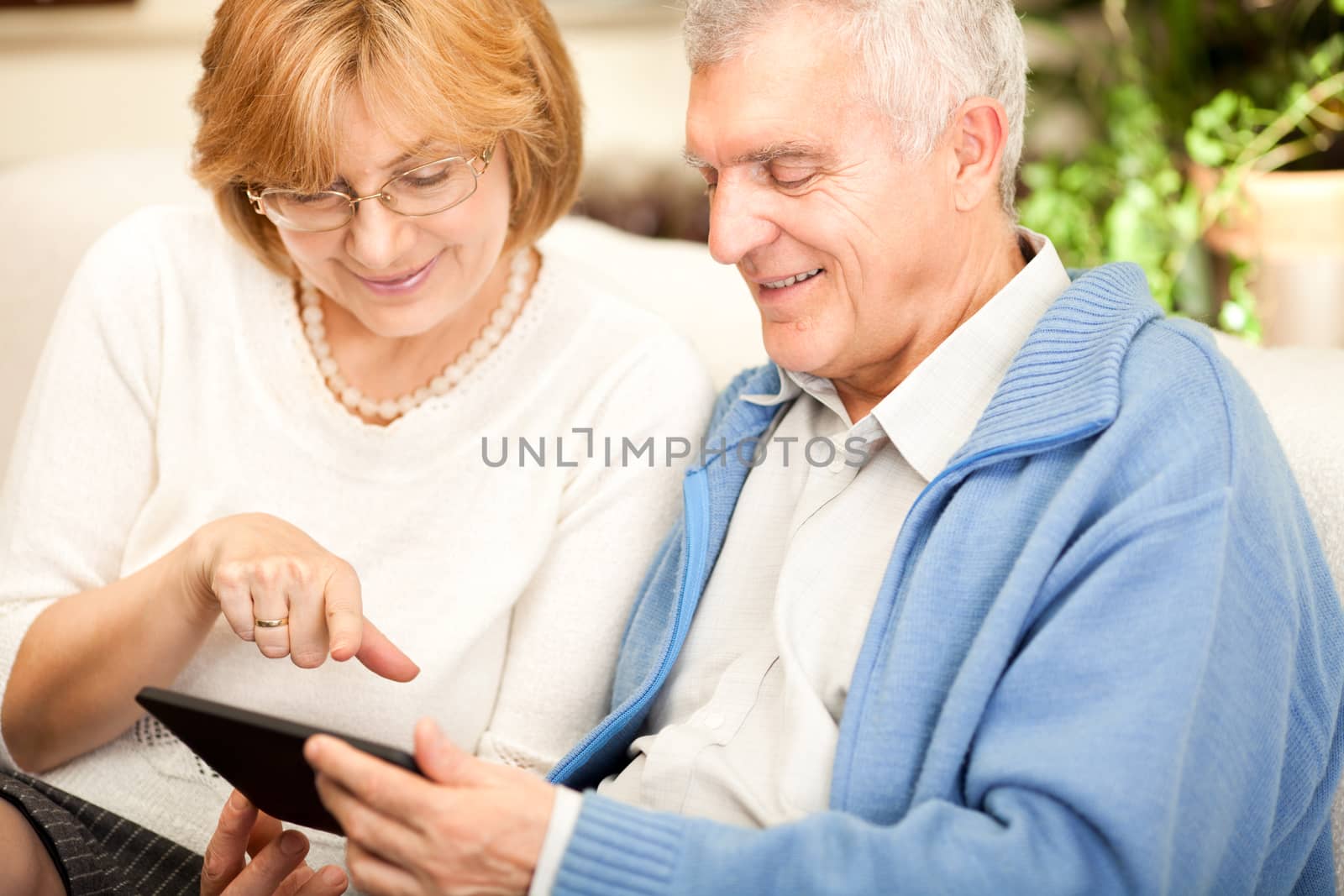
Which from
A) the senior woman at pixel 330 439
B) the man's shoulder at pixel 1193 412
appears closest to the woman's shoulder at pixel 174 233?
the senior woman at pixel 330 439

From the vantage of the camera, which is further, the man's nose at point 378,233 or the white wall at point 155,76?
the white wall at point 155,76

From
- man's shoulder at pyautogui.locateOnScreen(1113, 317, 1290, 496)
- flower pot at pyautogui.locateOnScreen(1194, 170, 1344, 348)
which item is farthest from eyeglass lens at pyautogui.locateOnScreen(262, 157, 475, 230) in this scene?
flower pot at pyautogui.locateOnScreen(1194, 170, 1344, 348)

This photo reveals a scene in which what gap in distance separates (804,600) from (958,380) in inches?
10.3

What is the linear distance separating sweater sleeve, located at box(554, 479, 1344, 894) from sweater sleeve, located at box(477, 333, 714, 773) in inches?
16.2

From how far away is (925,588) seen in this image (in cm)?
99

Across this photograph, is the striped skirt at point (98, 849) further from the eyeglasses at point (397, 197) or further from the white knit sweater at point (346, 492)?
the eyeglasses at point (397, 197)

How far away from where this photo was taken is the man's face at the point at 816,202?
43.1 inches

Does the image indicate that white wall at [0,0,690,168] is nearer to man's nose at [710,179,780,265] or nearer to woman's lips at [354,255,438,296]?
woman's lips at [354,255,438,296]

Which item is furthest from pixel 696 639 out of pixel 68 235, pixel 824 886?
pixel 68 235

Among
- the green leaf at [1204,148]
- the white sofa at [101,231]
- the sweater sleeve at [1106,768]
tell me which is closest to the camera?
the sweater sleeve at [1106,768]

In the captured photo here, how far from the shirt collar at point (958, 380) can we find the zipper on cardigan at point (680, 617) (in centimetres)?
22

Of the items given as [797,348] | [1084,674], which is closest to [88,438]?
[797,348]

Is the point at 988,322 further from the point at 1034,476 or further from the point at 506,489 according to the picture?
the point at 506,489

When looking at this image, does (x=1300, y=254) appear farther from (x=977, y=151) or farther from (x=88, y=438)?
(x=88, y=438)
